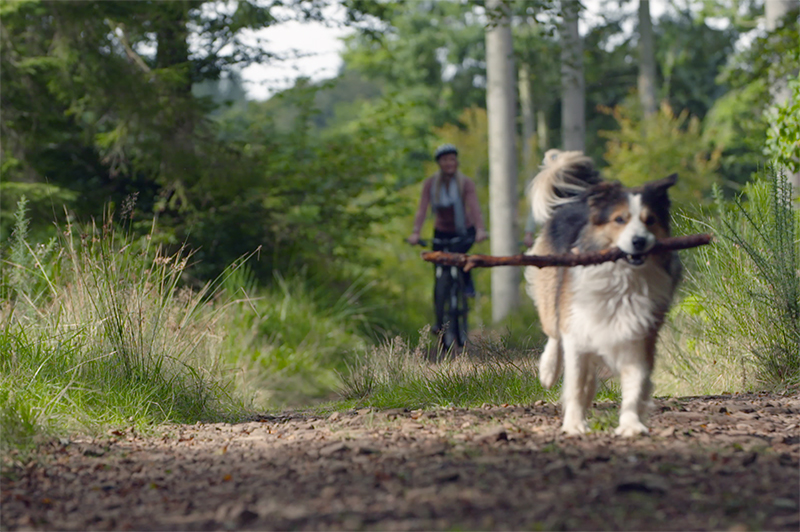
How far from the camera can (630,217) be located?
11.8ft

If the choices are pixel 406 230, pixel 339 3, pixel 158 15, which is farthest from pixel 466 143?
pixel 158 15

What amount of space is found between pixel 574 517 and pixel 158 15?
30.1ft

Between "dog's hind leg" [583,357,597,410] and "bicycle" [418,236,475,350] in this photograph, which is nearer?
"dog's hind leg" [583,357,597,410]

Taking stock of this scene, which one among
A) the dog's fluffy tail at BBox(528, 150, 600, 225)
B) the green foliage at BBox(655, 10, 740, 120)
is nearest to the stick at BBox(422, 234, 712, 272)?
the dog's fluffy tail at BBox(528, 150, 600, 225)

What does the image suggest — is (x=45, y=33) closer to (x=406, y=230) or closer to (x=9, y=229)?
(x=9, y=229)

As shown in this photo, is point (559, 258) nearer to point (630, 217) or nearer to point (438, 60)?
point (630, 217)

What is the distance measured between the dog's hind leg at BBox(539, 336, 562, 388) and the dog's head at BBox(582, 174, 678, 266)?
82 centimetres

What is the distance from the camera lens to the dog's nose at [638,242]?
3467 mm

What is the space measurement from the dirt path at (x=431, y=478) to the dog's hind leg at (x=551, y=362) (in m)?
0.25

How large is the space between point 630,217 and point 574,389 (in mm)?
852

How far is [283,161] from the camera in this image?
1159 cm

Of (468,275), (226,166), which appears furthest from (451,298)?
(226,166)

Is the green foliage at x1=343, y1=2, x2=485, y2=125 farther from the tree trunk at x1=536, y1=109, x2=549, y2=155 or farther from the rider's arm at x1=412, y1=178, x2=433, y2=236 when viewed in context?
the rider's arm at x1=412, y1=178, x2=433, y2=236

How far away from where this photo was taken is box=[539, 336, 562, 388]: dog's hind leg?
447 centimetres
